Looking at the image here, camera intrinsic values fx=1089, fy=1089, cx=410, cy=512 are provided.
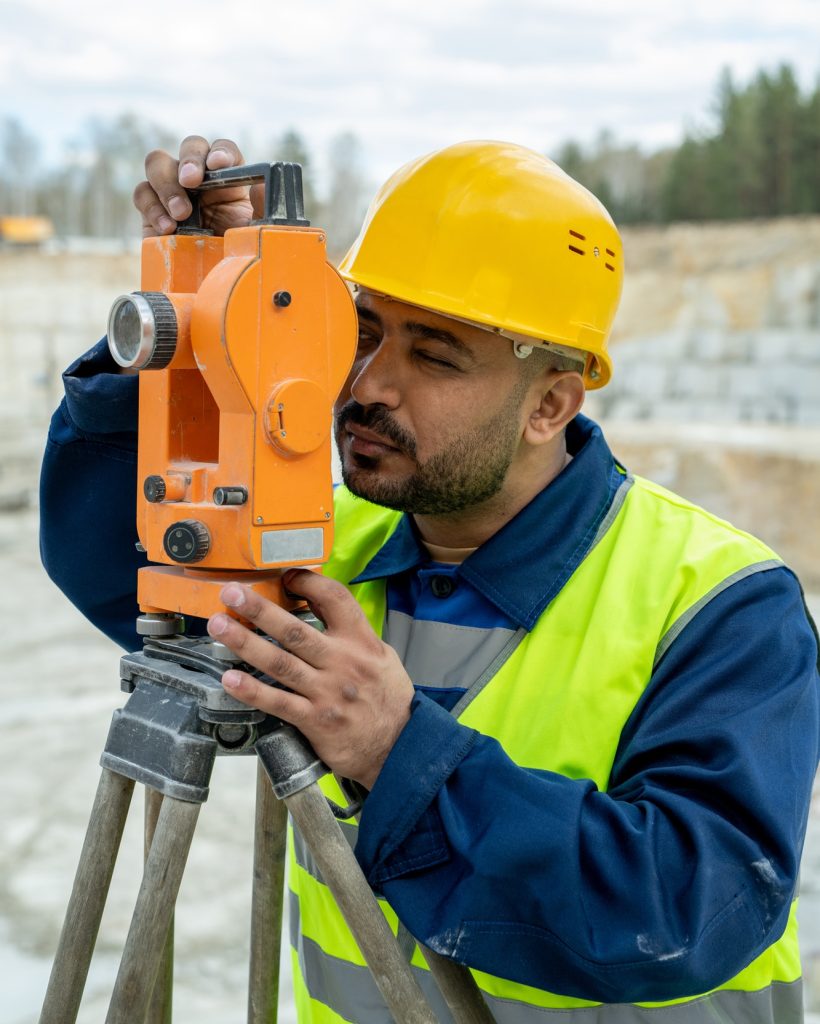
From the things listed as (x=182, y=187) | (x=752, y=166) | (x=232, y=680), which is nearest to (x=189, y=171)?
(x=182, y=187)

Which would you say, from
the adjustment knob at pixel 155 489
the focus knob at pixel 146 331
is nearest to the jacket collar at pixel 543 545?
the adjustment knob at pixel 155 489

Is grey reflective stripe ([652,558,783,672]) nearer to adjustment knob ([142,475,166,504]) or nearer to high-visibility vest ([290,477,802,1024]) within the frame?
high-visibility vest ([290,477,802,1024])

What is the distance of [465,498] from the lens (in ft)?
5.97

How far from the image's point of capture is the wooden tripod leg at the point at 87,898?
4.87 ft

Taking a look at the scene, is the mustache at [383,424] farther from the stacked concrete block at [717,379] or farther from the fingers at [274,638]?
the stacked concrete block at [717,379]

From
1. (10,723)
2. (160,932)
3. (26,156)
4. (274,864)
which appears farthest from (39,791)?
(26,156)

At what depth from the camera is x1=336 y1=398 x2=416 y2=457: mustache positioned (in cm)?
177

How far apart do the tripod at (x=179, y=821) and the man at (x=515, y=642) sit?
6cm

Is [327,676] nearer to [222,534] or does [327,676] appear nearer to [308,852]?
A: [222,534]

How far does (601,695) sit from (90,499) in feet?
3.10

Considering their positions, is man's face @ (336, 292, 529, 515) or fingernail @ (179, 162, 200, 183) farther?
man's face @ (336, 292, 529, 515)

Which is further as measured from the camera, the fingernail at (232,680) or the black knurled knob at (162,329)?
the black knurled knob at (162,329)

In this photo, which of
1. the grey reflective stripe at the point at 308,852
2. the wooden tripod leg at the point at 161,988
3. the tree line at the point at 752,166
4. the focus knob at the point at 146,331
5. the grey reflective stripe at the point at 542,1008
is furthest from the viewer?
the tree line at the point at 752,166

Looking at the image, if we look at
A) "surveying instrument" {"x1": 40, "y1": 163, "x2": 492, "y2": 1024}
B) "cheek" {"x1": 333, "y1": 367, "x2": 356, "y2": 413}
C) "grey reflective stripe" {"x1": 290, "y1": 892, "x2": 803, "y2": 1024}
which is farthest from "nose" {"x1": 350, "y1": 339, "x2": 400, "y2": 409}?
"grey reflective stripe" {"x1": 290, "y1": 892, "x2": 803, "y2": 1024}
